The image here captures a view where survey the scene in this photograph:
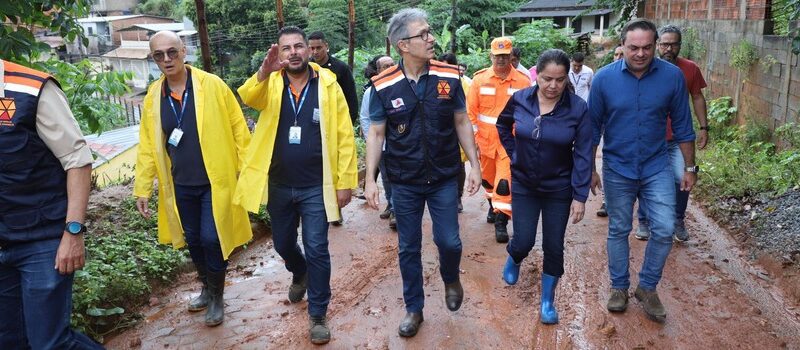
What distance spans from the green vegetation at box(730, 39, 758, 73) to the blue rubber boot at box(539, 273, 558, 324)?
265 inches

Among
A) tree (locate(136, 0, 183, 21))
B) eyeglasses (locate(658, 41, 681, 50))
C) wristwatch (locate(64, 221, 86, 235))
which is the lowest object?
wristwatch (locate(64, 221, 86, 235))

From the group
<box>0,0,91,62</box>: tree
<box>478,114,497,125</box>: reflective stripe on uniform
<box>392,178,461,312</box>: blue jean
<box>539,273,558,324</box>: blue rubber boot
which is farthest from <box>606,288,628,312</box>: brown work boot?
<box>0,0,91,62</box>: tree

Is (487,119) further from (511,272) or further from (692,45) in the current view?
(692,45)

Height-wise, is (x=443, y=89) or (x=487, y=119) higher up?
(x=443, y=89)

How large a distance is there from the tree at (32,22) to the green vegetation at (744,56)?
8624 mm

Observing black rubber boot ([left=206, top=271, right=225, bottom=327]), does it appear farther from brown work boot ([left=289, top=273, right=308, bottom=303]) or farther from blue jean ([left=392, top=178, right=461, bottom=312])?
blue jean ([left=392, top=178, right=461, bottom=312])

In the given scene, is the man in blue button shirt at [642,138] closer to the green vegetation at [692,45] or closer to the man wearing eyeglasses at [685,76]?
the man wearing eyeglasses at [685,76]

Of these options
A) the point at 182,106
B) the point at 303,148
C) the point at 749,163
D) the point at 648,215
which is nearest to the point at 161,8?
the point at 749,163

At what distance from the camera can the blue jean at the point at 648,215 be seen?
4.23 metres

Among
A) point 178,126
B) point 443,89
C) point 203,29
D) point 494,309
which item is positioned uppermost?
point 203,29

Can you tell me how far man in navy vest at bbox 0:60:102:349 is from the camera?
2820mm

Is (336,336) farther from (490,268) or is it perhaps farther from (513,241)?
(490,268)

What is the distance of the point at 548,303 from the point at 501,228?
2027 millimetres

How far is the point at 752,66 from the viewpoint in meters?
9.20
